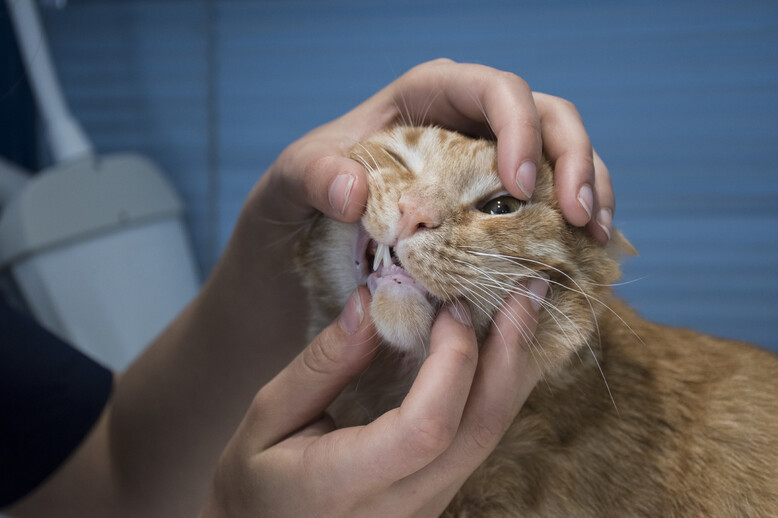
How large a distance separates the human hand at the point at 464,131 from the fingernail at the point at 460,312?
15 cm

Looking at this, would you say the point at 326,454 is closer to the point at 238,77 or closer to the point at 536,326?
the point at 536,326

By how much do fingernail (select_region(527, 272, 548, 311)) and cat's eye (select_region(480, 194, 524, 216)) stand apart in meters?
0.11

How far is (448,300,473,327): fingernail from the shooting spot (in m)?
0.74

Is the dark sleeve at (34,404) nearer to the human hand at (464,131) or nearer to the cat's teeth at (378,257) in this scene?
the human hand at (464,131)

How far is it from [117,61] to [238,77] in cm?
47

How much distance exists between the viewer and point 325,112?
6.52 ft

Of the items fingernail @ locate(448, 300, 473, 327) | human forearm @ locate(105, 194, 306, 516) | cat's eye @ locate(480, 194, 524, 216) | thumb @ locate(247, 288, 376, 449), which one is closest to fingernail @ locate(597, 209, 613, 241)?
cat's eye @ locate(480, 194, 524, 216)

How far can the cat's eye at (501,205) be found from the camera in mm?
821

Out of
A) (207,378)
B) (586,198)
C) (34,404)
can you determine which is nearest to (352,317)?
(586,198)

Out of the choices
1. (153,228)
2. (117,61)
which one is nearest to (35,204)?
Answer: (153,228)

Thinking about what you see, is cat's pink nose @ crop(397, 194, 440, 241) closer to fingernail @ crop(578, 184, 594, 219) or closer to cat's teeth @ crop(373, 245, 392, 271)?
cat's teeth @ crop(373, 245, 392, 271)

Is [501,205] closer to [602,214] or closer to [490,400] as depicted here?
[602,214]

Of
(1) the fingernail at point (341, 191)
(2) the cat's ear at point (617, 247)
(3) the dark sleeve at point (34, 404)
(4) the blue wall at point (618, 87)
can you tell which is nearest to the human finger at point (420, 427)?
(1) the fingernail at point (341, 191)

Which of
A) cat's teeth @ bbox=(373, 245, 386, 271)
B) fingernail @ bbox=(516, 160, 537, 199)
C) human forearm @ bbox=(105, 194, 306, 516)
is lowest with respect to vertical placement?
human forearm @ bbox=(105, 194, 306, 516)
